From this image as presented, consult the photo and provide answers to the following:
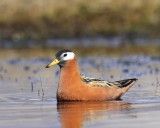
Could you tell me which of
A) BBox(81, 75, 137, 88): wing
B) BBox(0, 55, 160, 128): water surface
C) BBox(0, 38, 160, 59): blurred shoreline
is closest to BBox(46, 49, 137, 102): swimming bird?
BBox(81, 75, 137, 88): wing

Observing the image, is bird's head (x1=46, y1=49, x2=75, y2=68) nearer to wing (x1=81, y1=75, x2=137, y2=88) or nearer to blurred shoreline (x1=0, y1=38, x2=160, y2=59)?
wing (x1=81, y1=75, x2=137, y2=88)

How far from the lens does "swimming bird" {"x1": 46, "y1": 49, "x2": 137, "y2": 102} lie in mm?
14367

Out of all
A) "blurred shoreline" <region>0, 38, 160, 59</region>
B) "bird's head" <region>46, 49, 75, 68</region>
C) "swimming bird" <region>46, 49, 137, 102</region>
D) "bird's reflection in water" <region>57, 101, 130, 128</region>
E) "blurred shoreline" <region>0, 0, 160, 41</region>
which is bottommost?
"bird's reflection in water" <region>57, 101, 130, 128</region>

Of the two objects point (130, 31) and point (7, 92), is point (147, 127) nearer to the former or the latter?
point (7, 92)

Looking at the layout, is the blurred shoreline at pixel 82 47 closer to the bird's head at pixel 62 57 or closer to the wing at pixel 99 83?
the wing at pixel 99 83

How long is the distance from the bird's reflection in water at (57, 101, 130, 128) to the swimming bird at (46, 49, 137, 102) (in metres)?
0.22

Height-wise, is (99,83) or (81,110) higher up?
(99,83)

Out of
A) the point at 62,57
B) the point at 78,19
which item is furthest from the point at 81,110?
the point at 78,19

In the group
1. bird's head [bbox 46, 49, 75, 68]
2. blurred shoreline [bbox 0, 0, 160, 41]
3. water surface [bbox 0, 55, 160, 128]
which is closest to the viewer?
water surface [bbox 0, 55, 160, 128]

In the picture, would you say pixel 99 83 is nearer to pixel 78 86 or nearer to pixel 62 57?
pixel 78 86

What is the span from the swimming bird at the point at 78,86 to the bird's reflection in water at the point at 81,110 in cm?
22

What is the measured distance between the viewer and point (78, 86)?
47.3 feet

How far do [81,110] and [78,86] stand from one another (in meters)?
1.16

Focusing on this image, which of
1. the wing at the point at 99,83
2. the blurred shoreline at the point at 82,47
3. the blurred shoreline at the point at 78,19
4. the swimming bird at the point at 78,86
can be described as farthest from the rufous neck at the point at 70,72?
the blurred shoreline at the point at 78,19
